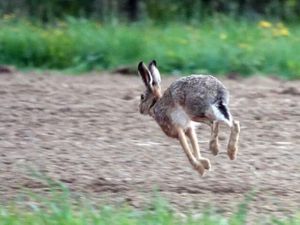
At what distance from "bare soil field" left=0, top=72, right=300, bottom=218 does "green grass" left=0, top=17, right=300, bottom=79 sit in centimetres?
145

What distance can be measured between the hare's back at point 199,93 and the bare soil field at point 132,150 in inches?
21.9

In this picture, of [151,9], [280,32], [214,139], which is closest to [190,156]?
[214,139]

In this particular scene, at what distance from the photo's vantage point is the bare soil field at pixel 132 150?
6734 mm

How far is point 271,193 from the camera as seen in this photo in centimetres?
669

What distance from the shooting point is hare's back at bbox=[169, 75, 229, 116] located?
6727 millimetres

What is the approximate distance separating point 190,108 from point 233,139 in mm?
368

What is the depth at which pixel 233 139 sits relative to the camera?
22.6 ft

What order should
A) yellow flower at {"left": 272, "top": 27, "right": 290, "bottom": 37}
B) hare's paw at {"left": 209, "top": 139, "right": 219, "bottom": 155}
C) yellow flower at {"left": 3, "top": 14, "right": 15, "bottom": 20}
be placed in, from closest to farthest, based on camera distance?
hare's paw at {"left": 209, "top": 139, "right": 219, "bottom": 155} → yellow flower at {"left": 272, "top": 27, "right": 290, "bottom": 37} → yellow flower at {"left": 3, "top": 14, "right": 15, "bottom": 20}

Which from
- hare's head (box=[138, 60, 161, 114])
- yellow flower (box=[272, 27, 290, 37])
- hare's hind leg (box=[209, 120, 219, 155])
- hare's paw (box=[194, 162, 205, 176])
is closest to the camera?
hare's paw (box=[194, 162, 205, 176])

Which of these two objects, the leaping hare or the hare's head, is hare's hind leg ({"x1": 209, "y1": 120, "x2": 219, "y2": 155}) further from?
the hare's head

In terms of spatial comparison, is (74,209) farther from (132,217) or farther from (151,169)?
(151,169)

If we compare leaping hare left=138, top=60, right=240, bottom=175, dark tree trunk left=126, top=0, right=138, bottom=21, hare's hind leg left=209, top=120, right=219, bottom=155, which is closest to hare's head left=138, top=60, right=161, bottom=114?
leaping hare left=138, top=60, right=240, bottom=175

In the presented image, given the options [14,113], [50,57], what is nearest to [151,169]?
[14,113]

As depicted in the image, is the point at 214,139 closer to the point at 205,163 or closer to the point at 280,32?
the point at 205,163
